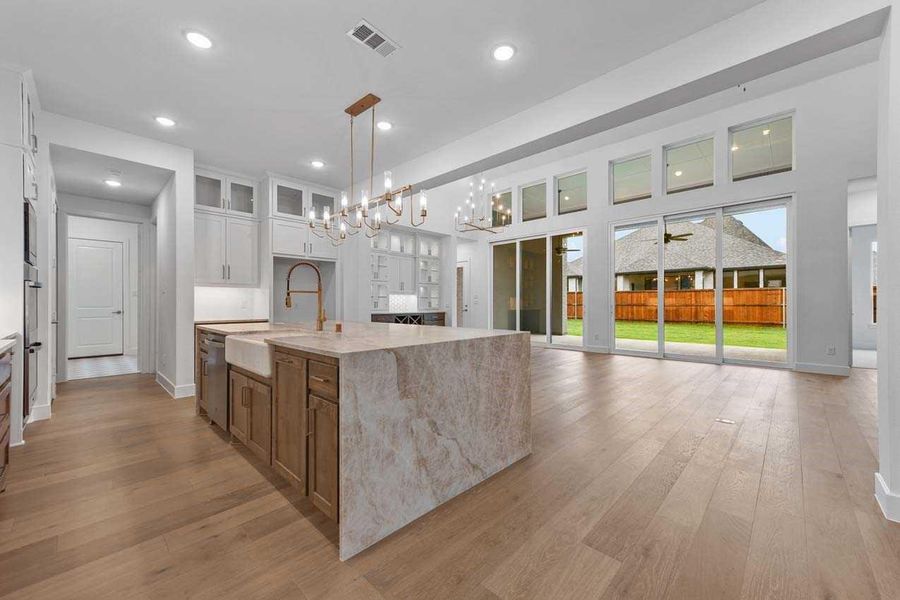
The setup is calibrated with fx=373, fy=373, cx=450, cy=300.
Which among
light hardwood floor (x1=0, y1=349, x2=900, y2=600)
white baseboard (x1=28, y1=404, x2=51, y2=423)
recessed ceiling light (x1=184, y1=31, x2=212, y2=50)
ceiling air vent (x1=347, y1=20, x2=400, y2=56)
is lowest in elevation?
light hardwood floor (x1=0, y1=349, x2=900, y2=600)

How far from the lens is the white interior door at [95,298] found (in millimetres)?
6965

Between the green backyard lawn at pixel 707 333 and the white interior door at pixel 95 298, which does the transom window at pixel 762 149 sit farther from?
the white interior door at pixel 95 298

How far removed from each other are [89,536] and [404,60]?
11.4ft

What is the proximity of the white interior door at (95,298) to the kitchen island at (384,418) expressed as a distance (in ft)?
23.2

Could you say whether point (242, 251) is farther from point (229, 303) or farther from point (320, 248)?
point (320, 248)

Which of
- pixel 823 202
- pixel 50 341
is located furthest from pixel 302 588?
pixel 823 202

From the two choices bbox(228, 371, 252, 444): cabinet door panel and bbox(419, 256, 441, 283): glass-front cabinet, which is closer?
bbox(228, 371, 252, 444): cabinet door panel

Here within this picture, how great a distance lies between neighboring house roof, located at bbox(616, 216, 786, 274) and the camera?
19.3 feet

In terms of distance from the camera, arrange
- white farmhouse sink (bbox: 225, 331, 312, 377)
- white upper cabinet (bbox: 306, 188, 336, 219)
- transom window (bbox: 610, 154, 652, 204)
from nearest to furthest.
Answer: white farmhouse sink (bbox: 225, 331, 312, 377), white upper cabinet (bbox: 306, 188, 336, 219), transom window (bbox: 610, 154, 652, 204)

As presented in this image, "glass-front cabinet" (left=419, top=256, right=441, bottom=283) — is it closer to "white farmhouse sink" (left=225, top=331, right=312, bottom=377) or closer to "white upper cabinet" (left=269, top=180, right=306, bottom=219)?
"white upper cabinet" (left=269, top=180, right=306, bottom=219)

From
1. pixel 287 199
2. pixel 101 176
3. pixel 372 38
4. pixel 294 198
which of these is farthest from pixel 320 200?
pixel 372 38

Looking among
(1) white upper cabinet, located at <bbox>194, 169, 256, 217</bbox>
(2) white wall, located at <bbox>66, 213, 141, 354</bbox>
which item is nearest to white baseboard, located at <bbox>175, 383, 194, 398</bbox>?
(1) white upper cabinet, located at <bbox>194, 169, 256, 217</bbox>

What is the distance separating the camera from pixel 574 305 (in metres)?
8.08

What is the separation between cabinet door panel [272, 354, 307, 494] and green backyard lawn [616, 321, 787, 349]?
21.7 ft
